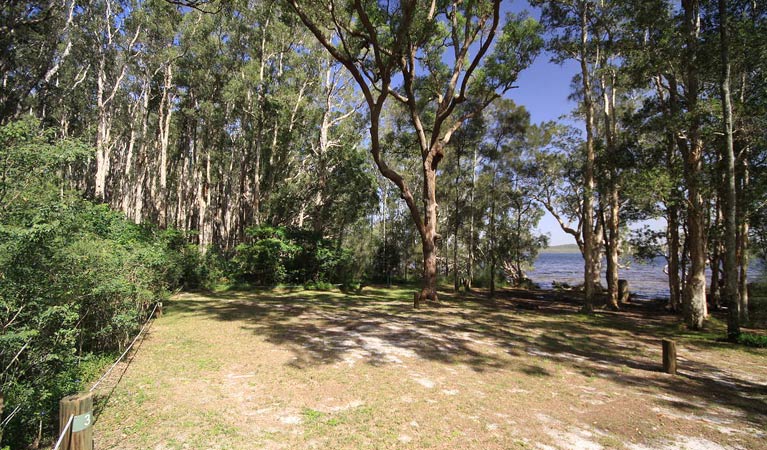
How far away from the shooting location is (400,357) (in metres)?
6.18

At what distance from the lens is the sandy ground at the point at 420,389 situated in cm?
354

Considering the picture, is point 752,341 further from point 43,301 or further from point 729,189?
point 43,301

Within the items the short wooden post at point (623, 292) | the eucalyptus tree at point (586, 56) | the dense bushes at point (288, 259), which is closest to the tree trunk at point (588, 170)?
the eucalyptus tree at point (586, 56)

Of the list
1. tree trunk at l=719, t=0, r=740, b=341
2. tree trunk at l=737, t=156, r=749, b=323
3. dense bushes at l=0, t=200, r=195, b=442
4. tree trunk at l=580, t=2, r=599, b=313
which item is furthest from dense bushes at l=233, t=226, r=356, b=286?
tree trunk at l=737, t=156, r=749, b=323

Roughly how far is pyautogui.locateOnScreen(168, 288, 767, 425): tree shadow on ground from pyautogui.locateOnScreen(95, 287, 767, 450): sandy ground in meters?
0.05

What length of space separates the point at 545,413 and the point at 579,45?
44.0 ft

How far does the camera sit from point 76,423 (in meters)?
2.45

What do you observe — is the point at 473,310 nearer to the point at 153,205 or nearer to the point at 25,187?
the point at 25,187

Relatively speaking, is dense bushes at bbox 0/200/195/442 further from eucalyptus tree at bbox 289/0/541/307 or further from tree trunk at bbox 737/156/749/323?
tree trunk at bbox 737/156/749/323

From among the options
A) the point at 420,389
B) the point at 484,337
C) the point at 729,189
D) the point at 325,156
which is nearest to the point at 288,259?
the point at 325,156

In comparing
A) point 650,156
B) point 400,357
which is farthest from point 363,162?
point 400,357

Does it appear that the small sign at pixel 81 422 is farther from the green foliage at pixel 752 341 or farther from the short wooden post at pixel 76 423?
the green foliage at pixel 752 341

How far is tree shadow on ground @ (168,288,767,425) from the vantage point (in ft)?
17.9

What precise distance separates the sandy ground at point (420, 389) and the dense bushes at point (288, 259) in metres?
6.75
